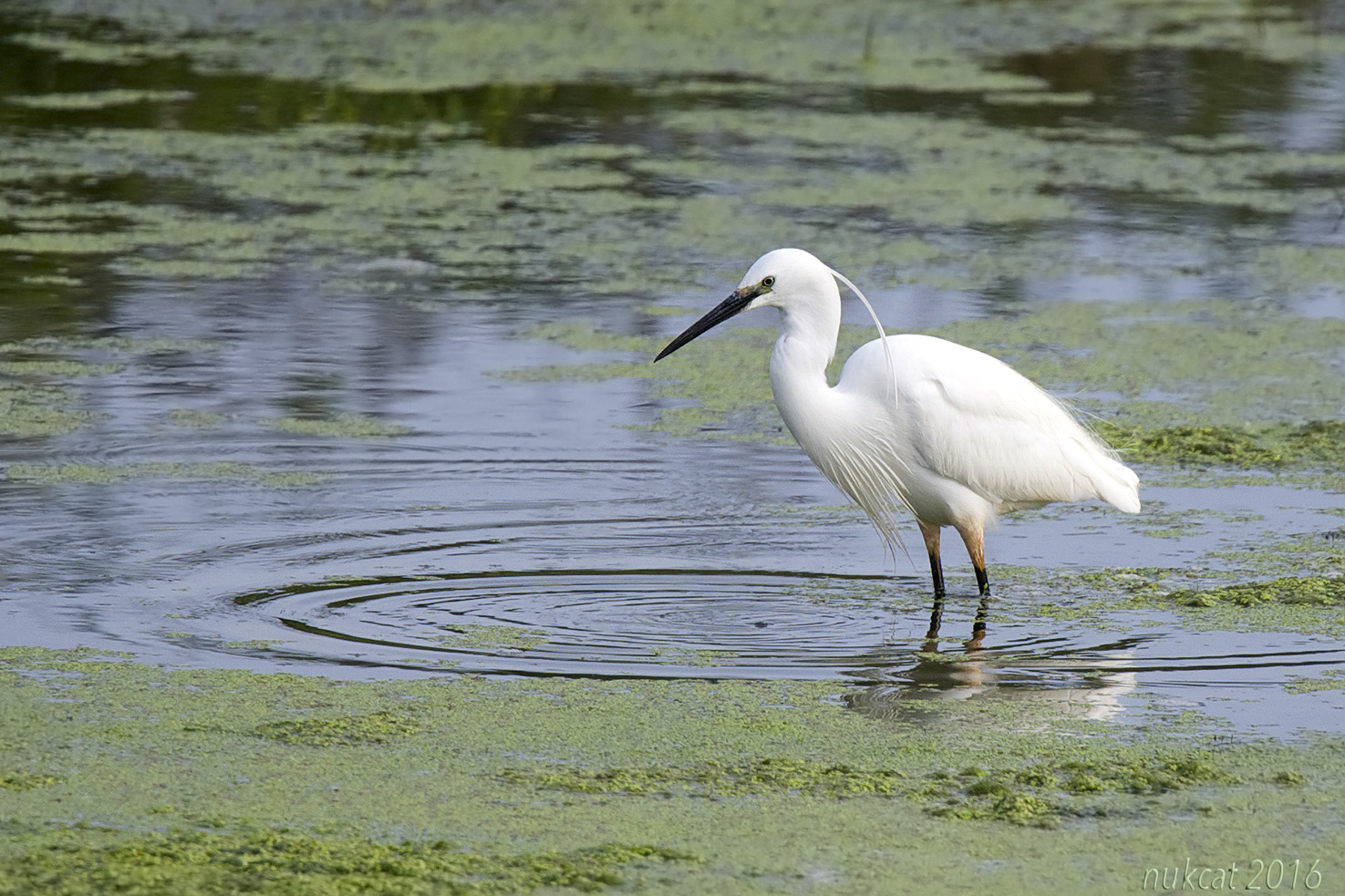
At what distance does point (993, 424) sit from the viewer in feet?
17.1

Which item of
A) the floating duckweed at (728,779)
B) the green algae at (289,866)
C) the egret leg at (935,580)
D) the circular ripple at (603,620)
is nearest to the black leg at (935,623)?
the egret leg at (935,580)

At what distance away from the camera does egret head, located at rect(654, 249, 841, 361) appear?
→ 16.4 ft

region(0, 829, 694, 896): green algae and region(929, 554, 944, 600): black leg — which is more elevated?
region(0, 829, 694, 896): green algae

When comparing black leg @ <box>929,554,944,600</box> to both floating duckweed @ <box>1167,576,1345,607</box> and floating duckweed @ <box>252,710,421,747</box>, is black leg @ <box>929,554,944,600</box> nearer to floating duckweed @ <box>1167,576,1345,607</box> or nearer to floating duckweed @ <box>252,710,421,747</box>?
floating duckweed @ <box>1167,576,1345,607</box>

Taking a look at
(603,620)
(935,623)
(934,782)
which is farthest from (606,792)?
(935,623)

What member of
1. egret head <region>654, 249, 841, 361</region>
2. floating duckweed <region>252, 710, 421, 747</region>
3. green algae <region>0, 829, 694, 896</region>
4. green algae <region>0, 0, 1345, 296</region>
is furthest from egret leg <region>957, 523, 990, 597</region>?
A: green algae <region>0, 0, 1345, 296</region>

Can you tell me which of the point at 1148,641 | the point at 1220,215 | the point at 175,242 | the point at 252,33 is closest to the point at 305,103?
the point at 252,33

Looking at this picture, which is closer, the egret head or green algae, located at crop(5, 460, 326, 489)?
the egret head

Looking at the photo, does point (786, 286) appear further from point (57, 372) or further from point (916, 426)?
point (57, 372)

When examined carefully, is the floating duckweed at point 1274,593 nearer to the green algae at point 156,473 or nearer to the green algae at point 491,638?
the green algae at point 491,638

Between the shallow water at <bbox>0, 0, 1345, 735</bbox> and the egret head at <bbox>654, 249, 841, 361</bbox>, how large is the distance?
27.7 inches

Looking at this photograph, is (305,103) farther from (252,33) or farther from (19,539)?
(19,539)

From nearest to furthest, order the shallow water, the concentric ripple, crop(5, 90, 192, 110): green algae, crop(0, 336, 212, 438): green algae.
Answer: the concentric ripple
the shallow water
crop(0, 336, 212, 438): green algae
crop(5, 90, 192, 110): green algae

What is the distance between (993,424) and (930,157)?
5.66 meters
